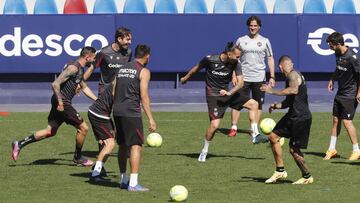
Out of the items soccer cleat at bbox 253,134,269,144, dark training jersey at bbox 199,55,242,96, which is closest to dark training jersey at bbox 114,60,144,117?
dark training jersey at bbox 199,55,242,96

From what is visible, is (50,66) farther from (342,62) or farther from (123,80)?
(123,80)

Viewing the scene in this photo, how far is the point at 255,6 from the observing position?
108ft

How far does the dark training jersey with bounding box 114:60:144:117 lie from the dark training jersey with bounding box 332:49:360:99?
4525 millimetres

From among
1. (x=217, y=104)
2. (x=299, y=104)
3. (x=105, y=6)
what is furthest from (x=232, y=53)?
(x=105, y=6)

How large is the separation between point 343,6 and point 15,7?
34.1ft

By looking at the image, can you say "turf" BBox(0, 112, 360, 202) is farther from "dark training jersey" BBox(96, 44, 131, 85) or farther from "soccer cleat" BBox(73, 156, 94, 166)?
"dark training jersey" BBox(96, 44, 131, 85)

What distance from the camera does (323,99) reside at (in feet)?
94.0

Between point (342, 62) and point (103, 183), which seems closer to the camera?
point (103, 183)

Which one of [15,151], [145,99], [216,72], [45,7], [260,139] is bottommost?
[260,139]

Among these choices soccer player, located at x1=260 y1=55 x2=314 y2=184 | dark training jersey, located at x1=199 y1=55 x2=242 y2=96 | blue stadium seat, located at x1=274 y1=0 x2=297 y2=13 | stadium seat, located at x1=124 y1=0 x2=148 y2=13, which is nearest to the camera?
soccer player, located at x1=260 y1=55 x2=314 y2=184

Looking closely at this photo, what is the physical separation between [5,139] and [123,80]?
6.87m

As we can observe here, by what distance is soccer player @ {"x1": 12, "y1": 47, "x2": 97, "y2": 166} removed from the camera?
653 inches

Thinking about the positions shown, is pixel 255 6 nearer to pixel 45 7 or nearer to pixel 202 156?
pixel 45 7

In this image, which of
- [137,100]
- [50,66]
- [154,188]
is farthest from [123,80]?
[50,66]
